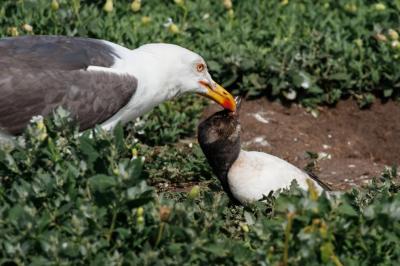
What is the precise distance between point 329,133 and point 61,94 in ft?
8.21

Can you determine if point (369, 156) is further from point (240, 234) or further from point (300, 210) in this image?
point (300, 210)

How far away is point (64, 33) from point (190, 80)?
138cm

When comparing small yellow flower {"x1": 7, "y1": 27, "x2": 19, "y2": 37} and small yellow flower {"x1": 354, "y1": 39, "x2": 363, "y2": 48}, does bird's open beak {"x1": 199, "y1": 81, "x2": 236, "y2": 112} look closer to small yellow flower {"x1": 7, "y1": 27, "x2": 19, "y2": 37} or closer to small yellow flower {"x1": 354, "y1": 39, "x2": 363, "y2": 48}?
small yellow flower {"x1": 7, "y1": 27, "x2": 19, "y2": 37}

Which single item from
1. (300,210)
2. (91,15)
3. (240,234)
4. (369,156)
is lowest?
(369,156)

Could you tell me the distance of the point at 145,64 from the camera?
250 inches

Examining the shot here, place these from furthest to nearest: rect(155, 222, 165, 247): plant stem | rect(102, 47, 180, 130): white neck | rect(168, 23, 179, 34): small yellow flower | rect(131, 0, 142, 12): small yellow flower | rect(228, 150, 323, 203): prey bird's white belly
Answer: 1. rect(131, 0, 142, 12): small yellow flower
2. rect(168, 23, 179, 34): small yellow flower
3. rect(102, 47, 180, 130): white neck
4. rect(228, 150, 323, 203): prey bird's white belly
5. rect(155, 222, 165, 247): plant stem

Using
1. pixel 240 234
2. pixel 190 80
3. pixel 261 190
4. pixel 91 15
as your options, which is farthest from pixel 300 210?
pixel 91 15

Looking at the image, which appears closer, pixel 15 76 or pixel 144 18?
pixel 15 76

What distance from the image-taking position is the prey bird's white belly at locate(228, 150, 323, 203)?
5.53 m

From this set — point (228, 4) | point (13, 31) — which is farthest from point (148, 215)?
point (228, 4)

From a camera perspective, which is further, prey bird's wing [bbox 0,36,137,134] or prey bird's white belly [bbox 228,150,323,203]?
prey bird's wing [bbox 0,36,137,134]

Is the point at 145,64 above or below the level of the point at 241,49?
above

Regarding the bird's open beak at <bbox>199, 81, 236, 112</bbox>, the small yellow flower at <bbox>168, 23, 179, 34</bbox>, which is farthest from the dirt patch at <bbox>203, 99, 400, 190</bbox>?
the bird's open beak at <bbox>199, 81, 236, 112</bbox>

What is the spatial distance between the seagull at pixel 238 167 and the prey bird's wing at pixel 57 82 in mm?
662
